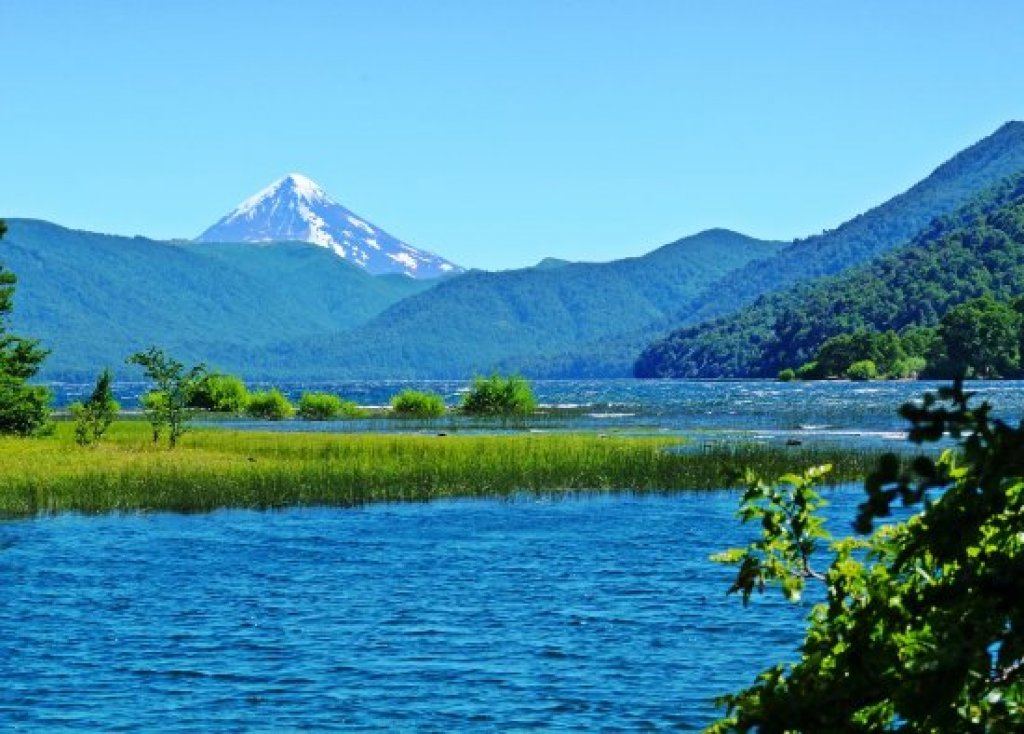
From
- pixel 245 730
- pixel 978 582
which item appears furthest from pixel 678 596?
pixel 978 582

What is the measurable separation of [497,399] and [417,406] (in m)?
7.04

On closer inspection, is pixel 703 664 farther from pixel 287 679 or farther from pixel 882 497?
pixel 882 497

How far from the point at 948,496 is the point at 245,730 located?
1757cm

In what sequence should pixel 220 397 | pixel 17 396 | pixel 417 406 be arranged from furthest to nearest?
pixel 220 397 → pixel 417 406 → pixel 17 396

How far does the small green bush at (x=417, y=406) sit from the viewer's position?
396 ft

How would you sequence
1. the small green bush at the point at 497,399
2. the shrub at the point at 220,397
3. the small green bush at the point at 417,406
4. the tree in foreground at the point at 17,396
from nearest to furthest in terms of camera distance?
the tree in foreground at the point at 17,396
the small green bush at the point at 417,406
the small green bush at the point at 497,399
the shrub at the point at 220,397

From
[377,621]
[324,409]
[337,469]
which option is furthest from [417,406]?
[377,621]

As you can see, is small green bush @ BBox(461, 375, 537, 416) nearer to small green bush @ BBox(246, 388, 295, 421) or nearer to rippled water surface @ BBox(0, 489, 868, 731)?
small green bush @ BBox(246, 388, 295, 421)

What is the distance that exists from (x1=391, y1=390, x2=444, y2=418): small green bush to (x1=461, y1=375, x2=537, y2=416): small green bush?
258 cm

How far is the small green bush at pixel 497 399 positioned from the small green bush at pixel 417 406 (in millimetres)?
2583

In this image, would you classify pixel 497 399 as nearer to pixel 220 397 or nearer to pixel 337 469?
pixel 220 397

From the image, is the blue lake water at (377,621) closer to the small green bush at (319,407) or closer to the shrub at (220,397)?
the small green bush at (319,407)

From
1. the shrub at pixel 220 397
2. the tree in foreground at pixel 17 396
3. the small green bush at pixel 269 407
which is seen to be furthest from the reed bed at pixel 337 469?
the shrub at pixel 220 397

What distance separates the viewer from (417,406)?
123562 millimetres
